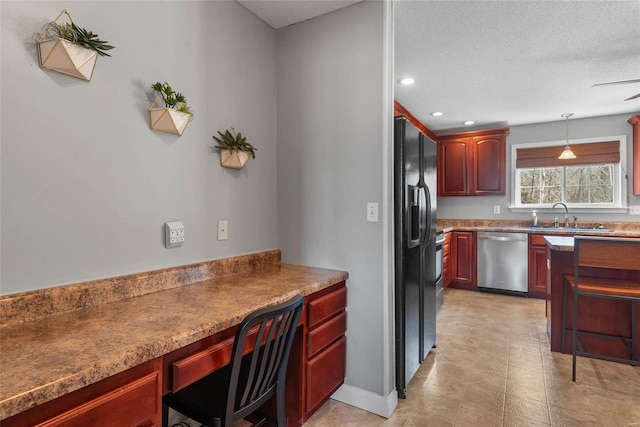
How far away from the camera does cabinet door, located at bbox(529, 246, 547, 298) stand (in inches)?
167

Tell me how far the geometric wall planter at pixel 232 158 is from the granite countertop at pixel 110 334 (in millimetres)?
677

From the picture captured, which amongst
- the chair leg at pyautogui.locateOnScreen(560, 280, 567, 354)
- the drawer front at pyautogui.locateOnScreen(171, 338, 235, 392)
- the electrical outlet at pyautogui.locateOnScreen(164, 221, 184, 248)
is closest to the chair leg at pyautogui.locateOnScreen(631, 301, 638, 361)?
the chair leg at pyautogui.locateOnScreen(560, 280, 567, 354)

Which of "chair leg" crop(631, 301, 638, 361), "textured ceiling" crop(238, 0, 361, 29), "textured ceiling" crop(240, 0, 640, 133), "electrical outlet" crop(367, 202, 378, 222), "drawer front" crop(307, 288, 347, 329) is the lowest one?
"chair leg" crop(631, 301, 638, 361)

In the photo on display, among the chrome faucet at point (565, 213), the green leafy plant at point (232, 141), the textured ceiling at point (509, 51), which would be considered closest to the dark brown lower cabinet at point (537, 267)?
the chrome faucet at point (565, 213)

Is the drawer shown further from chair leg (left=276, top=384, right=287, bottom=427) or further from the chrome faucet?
chair leg (left=276, top=384, right=287, bottom=427)

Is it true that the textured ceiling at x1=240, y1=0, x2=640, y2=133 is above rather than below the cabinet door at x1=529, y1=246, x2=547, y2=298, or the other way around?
above

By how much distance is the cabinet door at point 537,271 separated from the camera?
14.0 ft

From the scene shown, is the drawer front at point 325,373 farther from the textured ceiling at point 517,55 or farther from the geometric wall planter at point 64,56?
the textured ceiling at point 517,55

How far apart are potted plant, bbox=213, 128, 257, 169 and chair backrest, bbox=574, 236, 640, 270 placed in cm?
222

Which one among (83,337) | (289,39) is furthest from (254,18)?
(83,337)

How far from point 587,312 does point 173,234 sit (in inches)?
121

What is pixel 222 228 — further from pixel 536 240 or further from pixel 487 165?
pixel 487 165

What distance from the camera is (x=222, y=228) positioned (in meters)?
1.88

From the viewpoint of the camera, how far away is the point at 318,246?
6.99 feet
